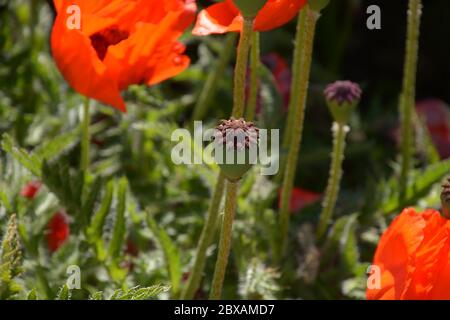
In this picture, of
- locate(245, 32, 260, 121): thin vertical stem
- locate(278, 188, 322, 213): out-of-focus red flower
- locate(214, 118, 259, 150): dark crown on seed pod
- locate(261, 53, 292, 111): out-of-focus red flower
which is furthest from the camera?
locate(261, 53, 292, 111): out-of-focus red flower

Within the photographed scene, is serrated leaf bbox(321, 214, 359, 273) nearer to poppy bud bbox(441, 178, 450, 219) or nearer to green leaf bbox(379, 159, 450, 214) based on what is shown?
green leaf bbox(379, 159, 450, 214)

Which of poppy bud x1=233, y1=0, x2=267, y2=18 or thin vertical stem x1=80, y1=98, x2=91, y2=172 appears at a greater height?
poppy bud x1=233, y1=0, x2=267, y2=18

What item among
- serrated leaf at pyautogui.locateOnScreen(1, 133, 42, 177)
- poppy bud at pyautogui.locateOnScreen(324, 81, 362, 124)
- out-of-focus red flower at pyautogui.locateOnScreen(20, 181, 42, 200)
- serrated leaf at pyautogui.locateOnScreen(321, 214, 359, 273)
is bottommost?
serrated leaf at pyautogui.locateOnScreen(321, 214, 359, 273)

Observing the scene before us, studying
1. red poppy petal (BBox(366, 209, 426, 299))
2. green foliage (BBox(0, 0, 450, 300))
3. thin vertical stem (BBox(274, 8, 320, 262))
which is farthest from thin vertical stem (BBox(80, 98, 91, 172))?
red poppy petal (BBox(366, 209, 426, 299))

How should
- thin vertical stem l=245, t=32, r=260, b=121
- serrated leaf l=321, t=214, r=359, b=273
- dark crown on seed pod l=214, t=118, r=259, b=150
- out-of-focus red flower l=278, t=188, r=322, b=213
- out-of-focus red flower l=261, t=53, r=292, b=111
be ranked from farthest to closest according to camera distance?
out-of-focus red flower l=261, t=53, r=292, b=111
out-of-focus red flower l=278, t=188, r=322, b=213
serrated leaf l=321, t=214, r=359, b=273
thin vertical stem l=245, t=32, r=260, b=121
dark crown on seed pod l=214, t=118, r=259, b=150

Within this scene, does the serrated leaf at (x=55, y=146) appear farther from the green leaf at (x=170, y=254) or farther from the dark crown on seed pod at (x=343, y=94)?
the dark crown on seed pod at (x=343, y=94)

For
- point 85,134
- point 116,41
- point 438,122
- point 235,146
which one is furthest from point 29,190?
point 438,122
